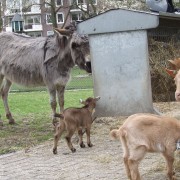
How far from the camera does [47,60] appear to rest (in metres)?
9.96

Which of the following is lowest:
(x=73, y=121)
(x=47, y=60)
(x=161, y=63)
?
(x=73, y=121)

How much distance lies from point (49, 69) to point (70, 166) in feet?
11.3

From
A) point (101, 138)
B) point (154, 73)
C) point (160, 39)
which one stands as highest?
point (160, 39)

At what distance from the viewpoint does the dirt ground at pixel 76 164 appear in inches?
244

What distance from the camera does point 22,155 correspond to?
7809 mm

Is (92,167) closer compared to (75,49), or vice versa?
(92,167)

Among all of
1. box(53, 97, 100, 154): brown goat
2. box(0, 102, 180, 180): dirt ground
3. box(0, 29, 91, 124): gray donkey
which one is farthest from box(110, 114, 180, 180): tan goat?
box(0, 29, 91, 124): gray donkey

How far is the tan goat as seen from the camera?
529cm

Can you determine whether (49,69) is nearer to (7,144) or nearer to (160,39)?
(7,144)

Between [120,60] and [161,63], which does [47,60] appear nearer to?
[120,60]

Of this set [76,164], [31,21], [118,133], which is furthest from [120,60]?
[31,21]

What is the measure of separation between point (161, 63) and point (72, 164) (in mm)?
4333

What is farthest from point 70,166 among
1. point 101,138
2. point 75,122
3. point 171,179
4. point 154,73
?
point 154,73

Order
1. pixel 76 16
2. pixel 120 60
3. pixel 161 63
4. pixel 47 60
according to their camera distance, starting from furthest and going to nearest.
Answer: pixel 76 16
pixel 161 63
pixel 47 60
pixel 120 60
